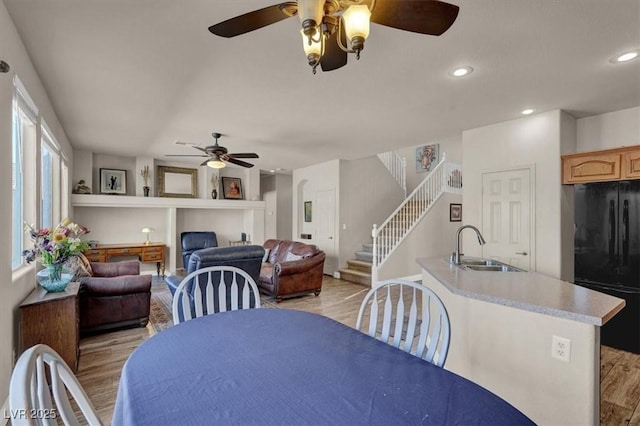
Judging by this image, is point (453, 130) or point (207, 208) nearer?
point (453, 130)

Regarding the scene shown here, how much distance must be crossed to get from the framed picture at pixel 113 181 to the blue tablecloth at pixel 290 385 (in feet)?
20.3

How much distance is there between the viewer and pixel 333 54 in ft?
6.01

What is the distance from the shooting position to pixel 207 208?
7.53 meters

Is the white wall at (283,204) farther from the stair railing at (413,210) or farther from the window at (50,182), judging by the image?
the window at (50,182)

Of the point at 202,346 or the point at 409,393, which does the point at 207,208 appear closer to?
the point at 202,346

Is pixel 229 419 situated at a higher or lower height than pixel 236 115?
lower

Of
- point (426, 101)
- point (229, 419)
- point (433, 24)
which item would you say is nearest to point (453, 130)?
point (426, 101)

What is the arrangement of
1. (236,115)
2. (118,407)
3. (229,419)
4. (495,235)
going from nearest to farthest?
(229,419) < (118,407) < (236,115) < (495,235)

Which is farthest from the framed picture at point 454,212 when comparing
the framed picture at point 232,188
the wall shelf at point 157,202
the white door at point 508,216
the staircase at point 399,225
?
the framed picture at point 232,188

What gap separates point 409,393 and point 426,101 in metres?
3.11

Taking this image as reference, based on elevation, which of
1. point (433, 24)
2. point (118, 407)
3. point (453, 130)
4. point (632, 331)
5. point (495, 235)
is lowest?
point (632, 331)

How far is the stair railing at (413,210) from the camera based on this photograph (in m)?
6.07

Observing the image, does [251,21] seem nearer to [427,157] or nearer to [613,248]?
[613,248]

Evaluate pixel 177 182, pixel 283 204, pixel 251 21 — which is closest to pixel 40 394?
pixel 251 21
